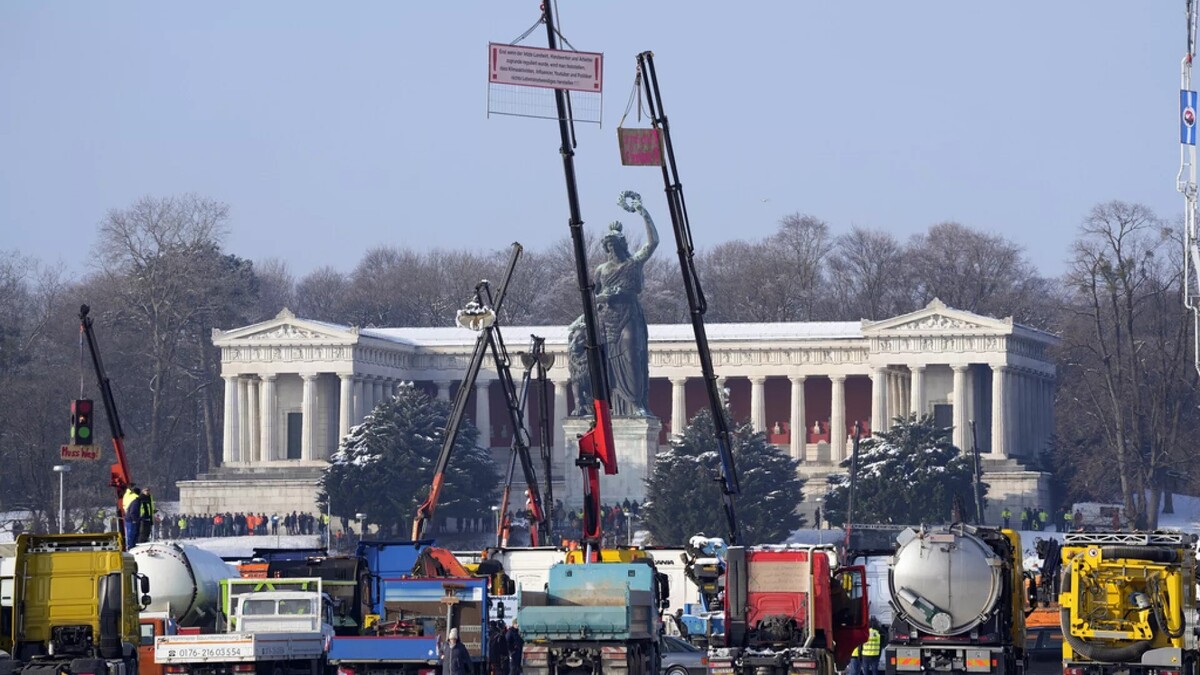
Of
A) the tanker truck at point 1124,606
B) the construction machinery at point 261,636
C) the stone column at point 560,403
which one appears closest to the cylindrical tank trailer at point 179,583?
the construction machinery at point 261,636

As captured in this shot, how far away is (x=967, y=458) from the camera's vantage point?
106 metres

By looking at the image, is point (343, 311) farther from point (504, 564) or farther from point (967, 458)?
point (504, 564)

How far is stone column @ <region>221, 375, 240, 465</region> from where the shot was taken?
13062 cm

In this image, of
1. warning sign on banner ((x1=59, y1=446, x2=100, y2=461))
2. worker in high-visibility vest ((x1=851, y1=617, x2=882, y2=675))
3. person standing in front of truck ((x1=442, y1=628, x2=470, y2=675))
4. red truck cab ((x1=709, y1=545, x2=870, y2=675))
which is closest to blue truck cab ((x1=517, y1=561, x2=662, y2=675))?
person standing in front of truck ((x1=442, y1=628, x2=470, y2=675))

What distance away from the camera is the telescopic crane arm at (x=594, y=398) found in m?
45.3

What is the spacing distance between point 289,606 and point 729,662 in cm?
685

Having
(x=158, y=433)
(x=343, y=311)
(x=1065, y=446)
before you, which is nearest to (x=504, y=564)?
(x=1065, y=446)

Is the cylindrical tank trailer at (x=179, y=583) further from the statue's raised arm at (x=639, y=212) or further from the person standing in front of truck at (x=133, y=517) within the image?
the statue's raised arm at (x=639, y=212)

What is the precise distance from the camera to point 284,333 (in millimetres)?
130625

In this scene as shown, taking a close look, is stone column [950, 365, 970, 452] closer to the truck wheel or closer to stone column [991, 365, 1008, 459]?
stone column [991, 365, 1008, 459]

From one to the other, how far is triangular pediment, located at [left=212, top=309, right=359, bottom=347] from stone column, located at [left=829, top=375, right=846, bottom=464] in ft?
70.0

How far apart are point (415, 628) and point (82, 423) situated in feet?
48.2

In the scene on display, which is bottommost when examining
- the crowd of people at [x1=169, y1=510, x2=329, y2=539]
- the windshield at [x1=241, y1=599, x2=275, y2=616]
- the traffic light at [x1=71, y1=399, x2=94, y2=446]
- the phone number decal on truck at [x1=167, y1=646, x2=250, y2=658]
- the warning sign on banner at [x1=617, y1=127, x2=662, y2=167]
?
the phone number decal on truck at [x1=167, y1=646, x2=250, y2=658]

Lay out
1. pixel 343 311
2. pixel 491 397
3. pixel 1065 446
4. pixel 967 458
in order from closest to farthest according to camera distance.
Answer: pixel 967 458
pixel 1065 446
pixel 491 397
pixel 343 311
